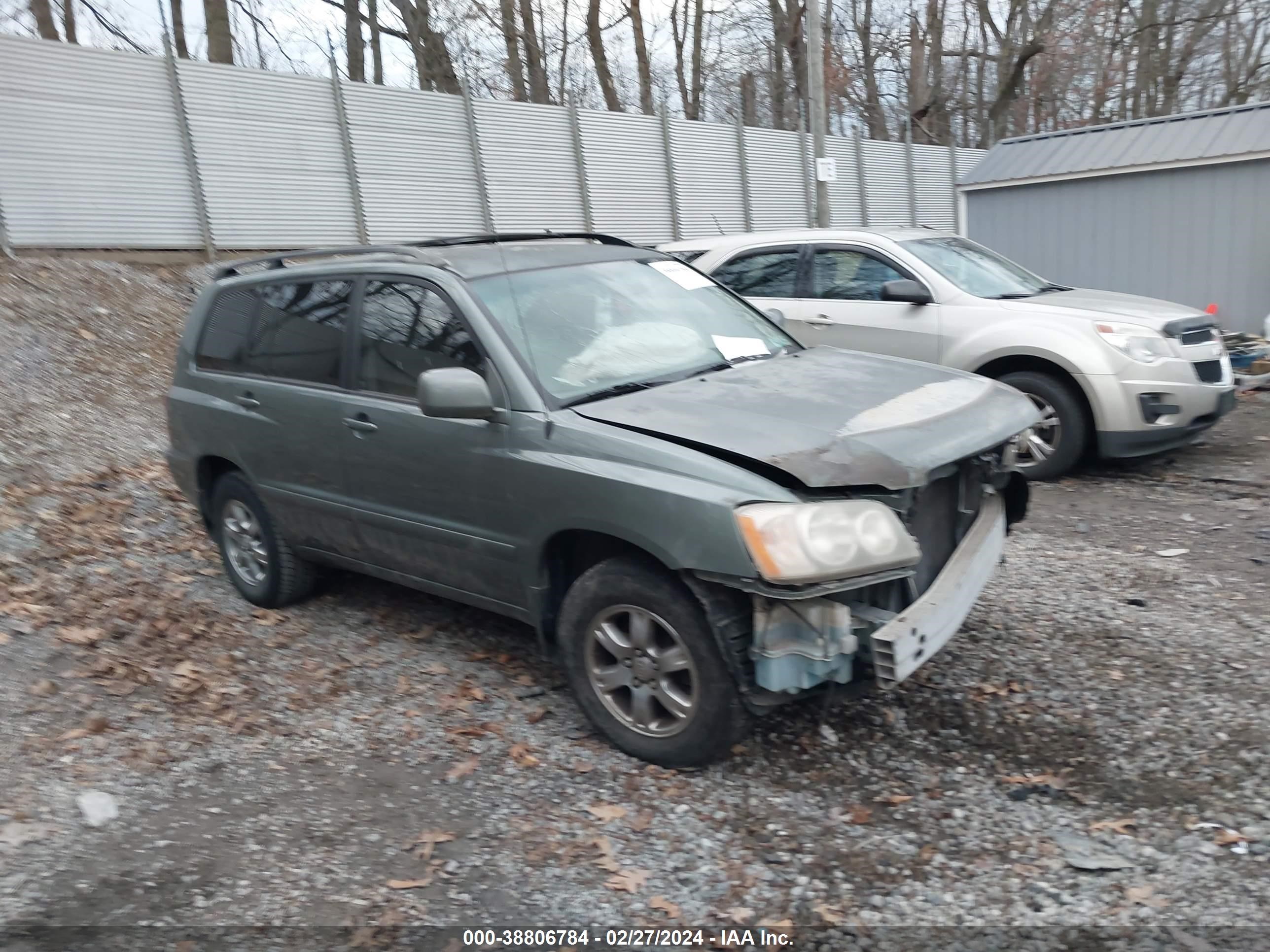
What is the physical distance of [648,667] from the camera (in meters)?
3.72

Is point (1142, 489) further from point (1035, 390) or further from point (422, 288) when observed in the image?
point (422, 288)

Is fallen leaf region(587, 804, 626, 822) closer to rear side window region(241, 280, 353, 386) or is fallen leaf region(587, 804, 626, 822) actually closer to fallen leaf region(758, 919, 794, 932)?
fallen leaf region(758, 919, 794, 932)

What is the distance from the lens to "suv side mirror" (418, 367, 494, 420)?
3.93 m

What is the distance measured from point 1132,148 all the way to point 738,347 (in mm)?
12023

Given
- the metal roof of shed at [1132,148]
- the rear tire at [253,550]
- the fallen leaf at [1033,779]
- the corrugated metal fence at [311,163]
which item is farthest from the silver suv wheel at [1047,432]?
the metal roof of shed at [1132,148]

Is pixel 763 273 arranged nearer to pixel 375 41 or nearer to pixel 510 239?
pixel 510 239

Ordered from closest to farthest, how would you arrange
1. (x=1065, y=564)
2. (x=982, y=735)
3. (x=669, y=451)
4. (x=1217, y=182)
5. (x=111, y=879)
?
(x=111, y=879), (x=669, y=451), (x=982, y=735), (x=1065, y=564), (x=1217, y=182)

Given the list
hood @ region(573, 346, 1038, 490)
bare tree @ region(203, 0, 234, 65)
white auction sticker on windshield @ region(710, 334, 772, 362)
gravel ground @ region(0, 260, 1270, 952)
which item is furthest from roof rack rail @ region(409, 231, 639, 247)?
bare tree @ region(203, 0, 234, 65)

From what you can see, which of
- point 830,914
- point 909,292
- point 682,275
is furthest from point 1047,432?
point 830,914

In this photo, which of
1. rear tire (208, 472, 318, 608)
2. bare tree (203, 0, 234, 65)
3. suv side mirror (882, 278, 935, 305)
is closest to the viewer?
rear tire (208, 472, 318, 608)

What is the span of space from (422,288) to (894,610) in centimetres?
241

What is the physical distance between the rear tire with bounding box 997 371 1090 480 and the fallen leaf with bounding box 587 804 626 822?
15.6 ft

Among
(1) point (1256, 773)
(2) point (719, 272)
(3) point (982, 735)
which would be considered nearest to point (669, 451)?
(3) point (982, 735)

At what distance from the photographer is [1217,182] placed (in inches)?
524
